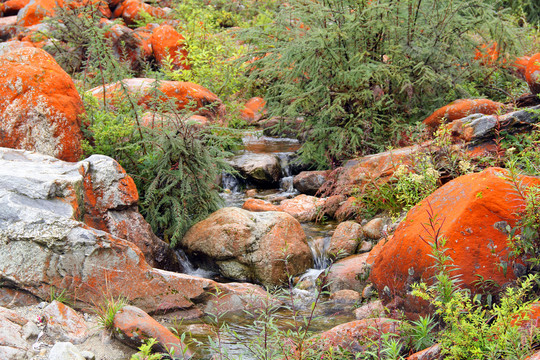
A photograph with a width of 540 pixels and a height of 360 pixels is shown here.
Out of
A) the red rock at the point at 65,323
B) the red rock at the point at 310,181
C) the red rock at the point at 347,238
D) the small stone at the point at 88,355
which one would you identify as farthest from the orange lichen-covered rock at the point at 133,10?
the small stone at the point at 88,355

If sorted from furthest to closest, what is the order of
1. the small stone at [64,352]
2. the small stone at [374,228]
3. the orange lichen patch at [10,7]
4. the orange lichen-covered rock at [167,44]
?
the orange lichen patch at [10,7], the orange lichen-covered rock at [167,44], the small stone at [374,228], the small stone at [64,352]

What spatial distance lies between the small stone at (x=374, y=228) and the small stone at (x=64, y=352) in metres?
4.53

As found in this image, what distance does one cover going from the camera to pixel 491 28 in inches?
409

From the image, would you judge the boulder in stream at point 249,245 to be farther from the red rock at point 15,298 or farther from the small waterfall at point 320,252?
the red rock at point 15,298

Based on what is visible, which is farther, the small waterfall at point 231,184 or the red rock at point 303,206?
the small waterfall at point 231,184

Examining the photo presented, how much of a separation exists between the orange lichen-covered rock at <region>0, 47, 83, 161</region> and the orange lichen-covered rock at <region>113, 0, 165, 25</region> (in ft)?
51.7

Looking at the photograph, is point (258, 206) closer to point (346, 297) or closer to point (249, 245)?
point (249, 245)

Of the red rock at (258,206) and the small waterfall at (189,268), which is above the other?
the small waterfall at (189,268)

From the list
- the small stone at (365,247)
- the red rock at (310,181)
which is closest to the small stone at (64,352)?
the small stone at (365,247)

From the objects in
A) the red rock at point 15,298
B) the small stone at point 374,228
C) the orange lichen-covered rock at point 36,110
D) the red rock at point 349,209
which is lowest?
the red rock at point 349,209

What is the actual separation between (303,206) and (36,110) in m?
4.58

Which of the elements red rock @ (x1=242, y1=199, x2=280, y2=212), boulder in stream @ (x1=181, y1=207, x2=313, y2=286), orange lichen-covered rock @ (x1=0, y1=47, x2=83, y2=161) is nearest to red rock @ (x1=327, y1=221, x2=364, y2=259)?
boulder in stream @ (x1=181, y1=207, x2=313, y2=286)

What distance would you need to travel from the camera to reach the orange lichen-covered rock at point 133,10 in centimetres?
2108

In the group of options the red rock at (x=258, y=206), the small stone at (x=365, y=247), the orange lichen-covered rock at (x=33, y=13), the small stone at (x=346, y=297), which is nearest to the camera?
the small stone at (x=346, y=297)
